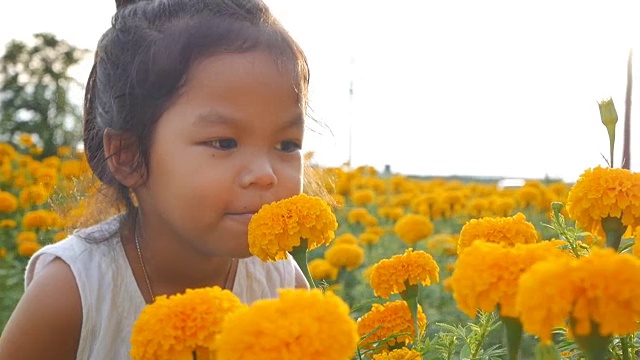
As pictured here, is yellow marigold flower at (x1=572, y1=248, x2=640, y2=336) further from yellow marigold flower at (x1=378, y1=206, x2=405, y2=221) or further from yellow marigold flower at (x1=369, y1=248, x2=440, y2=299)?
yellow marigold flower at (x1=378, y1=206, x2=405, y2=221)

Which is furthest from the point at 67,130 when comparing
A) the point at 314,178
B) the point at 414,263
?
the point at 414,263

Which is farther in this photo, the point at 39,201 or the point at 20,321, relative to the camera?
the point at 39,201

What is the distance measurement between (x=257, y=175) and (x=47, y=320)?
549 mm

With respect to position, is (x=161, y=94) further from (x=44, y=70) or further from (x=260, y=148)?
(x=44, y=70)

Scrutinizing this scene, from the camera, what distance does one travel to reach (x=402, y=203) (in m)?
4.55

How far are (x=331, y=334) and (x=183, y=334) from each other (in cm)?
17

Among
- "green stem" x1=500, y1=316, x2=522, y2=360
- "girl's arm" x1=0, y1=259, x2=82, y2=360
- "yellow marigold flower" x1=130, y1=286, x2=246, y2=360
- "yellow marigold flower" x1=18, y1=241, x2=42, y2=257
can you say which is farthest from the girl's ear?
"yellow marigold flower" x1=18, y1=241, x2=42, y2=257

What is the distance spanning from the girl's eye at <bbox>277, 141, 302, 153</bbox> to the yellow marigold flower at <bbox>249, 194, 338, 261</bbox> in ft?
1.29

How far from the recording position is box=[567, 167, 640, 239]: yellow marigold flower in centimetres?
89

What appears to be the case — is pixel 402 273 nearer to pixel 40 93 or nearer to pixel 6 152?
pixel 6 152

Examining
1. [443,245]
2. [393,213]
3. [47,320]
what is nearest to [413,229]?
[443,245]

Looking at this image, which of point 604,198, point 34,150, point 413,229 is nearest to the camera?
point 604,198

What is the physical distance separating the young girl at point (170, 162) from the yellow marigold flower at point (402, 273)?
0.24 metres

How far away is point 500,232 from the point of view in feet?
2.95
